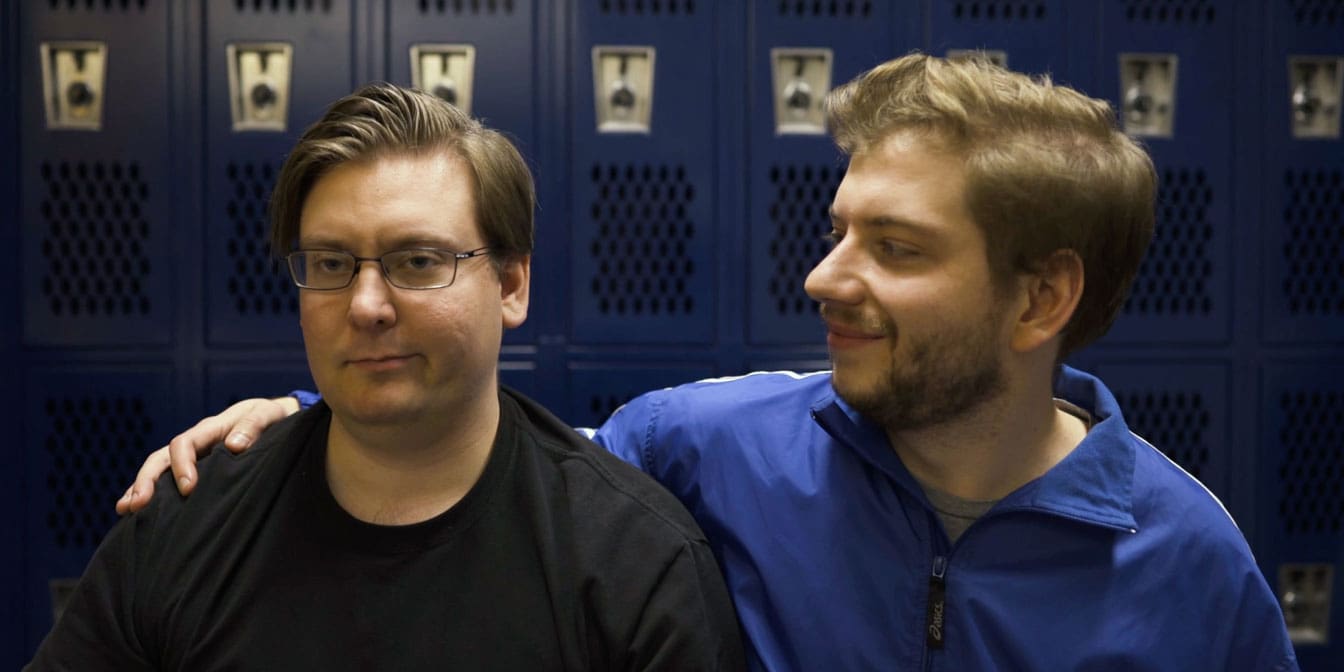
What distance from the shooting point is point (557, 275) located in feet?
7.31

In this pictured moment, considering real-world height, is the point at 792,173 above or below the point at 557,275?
above

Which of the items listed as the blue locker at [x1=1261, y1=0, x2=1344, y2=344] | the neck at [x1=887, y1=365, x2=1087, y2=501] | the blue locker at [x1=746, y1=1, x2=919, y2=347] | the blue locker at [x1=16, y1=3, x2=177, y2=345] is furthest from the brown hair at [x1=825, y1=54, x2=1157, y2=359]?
the blue locker at [x1=16, y1=3, x2=177, y2=345]

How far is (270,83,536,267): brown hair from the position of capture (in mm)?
1299

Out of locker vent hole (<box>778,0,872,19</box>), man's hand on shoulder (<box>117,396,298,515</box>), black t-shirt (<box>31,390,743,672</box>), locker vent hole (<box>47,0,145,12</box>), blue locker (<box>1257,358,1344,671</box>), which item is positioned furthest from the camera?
blue locker (<box>1257,358,1344,671</box>)

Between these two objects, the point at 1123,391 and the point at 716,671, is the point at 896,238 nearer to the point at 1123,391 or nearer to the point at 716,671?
the point at 716,671

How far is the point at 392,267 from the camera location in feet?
4.16

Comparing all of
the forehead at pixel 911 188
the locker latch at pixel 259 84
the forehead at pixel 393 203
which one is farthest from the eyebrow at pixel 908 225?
the locker latch at pixel 259 84

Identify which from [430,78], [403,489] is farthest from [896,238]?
[430,78]

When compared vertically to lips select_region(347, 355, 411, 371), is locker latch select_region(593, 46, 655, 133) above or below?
above

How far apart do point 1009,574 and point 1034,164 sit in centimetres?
49

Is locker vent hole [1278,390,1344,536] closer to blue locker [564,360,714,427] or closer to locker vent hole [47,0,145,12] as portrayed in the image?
blue locker [564,360,714,427]

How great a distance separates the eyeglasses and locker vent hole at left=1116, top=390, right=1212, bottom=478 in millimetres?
1655

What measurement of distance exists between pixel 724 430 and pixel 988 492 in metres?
0.35

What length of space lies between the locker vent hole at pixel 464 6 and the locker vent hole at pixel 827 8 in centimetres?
57
